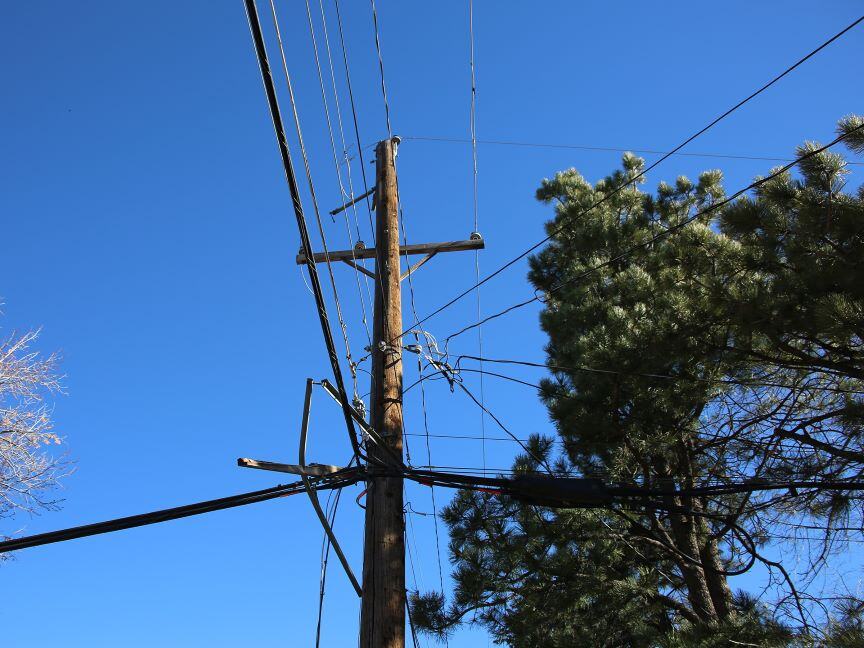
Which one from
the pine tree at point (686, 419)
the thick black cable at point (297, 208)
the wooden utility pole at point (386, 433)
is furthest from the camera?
the pine tree at point (686, 419)

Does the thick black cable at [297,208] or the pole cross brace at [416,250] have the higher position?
the pole cross brace at [416,250]

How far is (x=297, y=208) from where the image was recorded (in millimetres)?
3740

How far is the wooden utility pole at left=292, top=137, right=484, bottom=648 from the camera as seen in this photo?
4.36 metres

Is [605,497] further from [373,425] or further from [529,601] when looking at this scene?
[529,601]

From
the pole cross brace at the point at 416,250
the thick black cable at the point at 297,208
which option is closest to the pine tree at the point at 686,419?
the pole cross brace at the point at 416,250

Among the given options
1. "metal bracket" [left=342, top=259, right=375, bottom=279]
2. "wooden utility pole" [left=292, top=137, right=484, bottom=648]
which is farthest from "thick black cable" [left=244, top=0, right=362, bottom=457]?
"metal bracket" [left=342, top=259, right=375, bottom=279]

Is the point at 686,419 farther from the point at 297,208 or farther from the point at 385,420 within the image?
the point at 297,208

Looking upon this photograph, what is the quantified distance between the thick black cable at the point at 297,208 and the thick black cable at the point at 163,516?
1.68 feet

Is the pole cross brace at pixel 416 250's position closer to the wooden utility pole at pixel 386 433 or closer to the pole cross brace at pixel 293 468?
the wooden utility pole at pixel 386 433

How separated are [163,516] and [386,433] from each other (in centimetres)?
158

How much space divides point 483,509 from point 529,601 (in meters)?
1.00

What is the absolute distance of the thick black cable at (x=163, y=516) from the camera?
5031 mm

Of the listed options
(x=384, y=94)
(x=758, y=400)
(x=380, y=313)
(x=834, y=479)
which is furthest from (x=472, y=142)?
(x=834, y=479)

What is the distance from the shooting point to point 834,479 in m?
5.58
